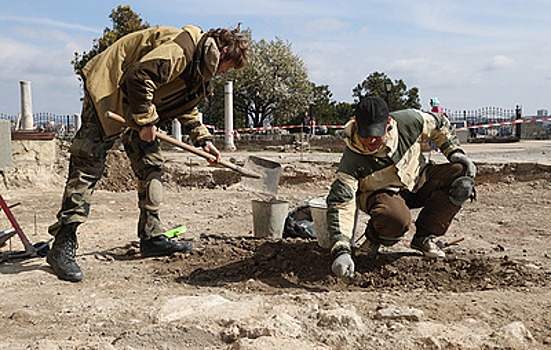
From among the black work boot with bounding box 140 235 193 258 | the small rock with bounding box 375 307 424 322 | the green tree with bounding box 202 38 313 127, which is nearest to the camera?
the small rock with bounding box 375 307 424 322

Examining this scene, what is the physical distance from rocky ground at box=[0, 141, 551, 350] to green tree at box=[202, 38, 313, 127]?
21021mm

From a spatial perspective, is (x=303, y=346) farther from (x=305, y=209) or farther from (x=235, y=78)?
(x=235, y=78)

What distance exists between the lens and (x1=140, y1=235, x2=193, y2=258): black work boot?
4.21 m

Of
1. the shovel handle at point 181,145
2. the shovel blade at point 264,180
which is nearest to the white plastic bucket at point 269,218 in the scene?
the shovel blade at point 264,180

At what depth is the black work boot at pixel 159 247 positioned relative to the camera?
13.8 ft

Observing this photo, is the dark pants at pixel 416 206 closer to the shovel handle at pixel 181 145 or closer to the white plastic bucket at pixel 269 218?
the white plastic bucket at pixel 269 218

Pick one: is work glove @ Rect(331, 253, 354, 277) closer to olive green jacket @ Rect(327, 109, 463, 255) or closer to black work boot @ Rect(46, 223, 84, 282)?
olive green jacket @ Rect(327, 109, 463, 255)

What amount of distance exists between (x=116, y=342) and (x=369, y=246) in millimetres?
2062

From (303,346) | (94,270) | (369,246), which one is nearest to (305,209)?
(369,246)

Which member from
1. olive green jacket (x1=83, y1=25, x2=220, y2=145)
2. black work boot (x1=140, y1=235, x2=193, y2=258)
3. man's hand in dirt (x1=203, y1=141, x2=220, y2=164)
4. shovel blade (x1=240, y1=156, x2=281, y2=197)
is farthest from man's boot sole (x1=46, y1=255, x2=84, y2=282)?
shovel blade (x1=240, y1=156, x2=281, y2=197)

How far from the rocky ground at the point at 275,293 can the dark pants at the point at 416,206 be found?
23 centimetres

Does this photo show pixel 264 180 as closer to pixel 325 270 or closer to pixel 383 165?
pixel 325 270

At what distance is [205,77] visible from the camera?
3705 millimetres

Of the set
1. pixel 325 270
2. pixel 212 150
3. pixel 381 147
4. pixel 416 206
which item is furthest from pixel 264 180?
pixel 381 147
